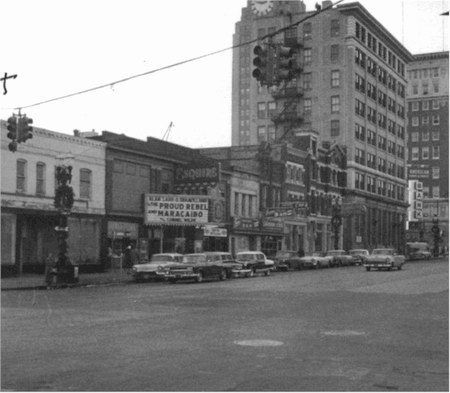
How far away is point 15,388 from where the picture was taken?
30.0 ft

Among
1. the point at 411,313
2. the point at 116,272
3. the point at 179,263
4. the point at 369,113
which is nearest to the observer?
the point at 411,313

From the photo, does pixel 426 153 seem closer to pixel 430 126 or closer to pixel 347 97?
pixel 430 126

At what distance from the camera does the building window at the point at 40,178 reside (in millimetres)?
41344

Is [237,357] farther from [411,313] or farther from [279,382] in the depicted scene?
[411,313]

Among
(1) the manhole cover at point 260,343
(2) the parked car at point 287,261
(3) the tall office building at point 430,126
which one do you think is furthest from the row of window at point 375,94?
(1) the manhole cover at point 260,343

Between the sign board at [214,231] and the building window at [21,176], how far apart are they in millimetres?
16952

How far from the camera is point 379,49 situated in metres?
103

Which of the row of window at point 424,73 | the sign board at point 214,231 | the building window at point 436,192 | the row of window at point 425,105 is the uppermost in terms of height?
the row of window at point 424,73

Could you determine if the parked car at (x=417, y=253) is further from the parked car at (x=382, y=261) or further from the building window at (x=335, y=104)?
the parked car at (x=382, y=261)

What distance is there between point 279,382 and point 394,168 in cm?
10338

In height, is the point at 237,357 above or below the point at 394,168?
below

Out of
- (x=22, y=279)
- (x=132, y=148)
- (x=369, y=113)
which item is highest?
(x=369, y=113)

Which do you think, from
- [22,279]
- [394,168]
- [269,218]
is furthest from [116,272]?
[394,168]

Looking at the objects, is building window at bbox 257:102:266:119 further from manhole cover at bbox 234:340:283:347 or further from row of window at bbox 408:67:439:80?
manhole cover at bbox 234:340:283:347
